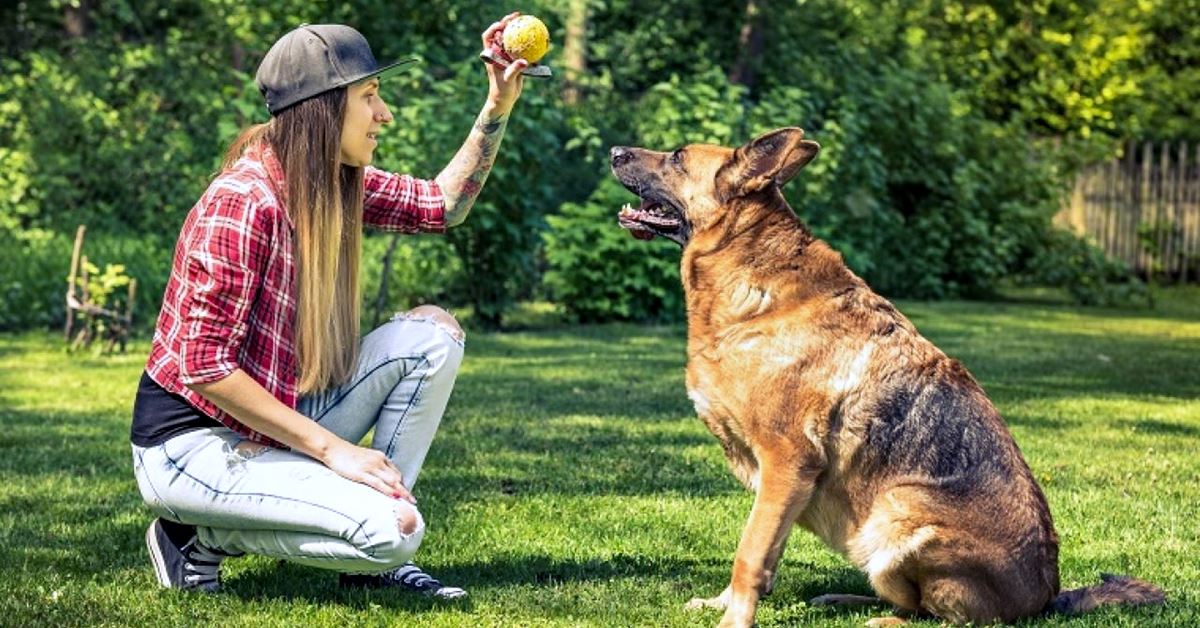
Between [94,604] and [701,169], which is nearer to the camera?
[94,604]

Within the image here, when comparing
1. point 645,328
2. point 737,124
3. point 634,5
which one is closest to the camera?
point 645,328

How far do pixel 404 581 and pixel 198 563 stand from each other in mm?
692

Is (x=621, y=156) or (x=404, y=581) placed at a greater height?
(x=621, y=156)

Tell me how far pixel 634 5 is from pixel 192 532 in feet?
72.9

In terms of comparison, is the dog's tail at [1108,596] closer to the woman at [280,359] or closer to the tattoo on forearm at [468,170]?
the woman at [280,359]

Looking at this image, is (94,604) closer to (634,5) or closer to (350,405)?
(350,405)

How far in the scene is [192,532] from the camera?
4.89 meters

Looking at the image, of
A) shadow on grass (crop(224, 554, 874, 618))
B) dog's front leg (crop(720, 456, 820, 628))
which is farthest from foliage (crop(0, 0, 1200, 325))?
dog's front leg (crop(720, 456, 820, 628))

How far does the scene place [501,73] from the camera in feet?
16.9

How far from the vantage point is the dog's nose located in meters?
5.36

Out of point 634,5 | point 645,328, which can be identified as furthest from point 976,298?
point 634,5

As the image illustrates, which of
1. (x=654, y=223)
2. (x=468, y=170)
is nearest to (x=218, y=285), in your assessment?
(x=468, y=170)

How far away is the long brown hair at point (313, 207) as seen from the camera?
181 inches

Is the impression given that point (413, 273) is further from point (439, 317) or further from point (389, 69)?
point (389, 69)
